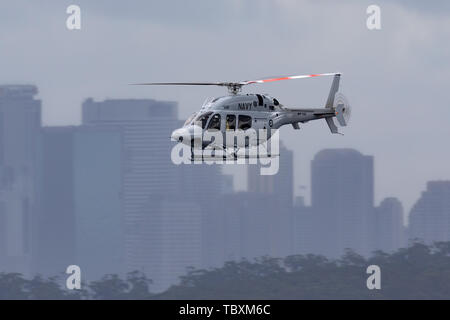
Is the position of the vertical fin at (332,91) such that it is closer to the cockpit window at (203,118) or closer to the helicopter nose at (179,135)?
the cockpit window at (203,118)

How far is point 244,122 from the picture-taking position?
57.8 m

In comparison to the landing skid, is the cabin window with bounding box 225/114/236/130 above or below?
above

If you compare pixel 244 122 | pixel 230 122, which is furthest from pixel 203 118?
pixel 244 122

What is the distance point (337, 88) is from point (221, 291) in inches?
4031

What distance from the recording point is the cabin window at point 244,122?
5753 centimetres

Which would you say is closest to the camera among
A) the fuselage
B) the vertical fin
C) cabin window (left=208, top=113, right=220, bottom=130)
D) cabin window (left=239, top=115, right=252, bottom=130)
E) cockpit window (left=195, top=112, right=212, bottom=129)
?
the fuselage

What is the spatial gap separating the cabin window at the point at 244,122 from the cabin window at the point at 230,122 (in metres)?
0.42

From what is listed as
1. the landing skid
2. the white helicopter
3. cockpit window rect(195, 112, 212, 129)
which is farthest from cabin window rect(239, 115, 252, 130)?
cockpit window rect(195, 112, 212, 129)

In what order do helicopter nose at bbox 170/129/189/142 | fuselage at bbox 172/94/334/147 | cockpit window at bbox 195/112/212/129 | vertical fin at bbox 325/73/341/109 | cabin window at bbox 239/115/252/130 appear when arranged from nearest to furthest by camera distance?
helicopter nose at bbox 170/129/189/142 < fuselage at bbox 172/94/334/147 < cockpit window at bbox 195/112/212/129 < cabin window at bbox 239/115/252/130 < vertical fin at bbox 325/73/341/109

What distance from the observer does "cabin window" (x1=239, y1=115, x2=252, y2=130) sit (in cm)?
5753

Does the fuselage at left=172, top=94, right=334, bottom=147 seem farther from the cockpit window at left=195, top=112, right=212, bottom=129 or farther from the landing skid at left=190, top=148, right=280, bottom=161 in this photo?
the landing skid at left=190, top=148, right=280, bottom=161

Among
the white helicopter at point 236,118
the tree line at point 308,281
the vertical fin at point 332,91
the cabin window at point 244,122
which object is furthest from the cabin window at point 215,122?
the tree line at point 308,281

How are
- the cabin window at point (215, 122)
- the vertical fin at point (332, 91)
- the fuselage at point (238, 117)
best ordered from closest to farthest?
the fuselage at point (238, 117), the cabin window at point (215, 122), the vertical fin at point (332, 91)
